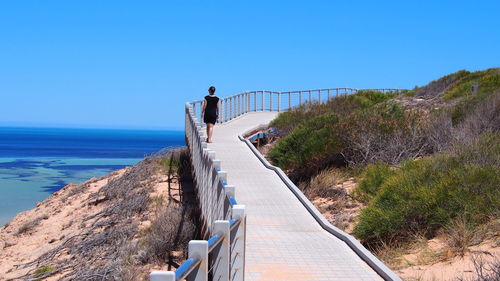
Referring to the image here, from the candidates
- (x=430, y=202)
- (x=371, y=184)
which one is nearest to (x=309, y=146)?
(x=371, y=184)

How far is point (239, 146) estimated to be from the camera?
835 inches

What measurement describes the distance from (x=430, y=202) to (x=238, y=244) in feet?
15.9

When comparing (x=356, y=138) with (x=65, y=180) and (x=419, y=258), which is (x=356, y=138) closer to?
(x=419, y=258)

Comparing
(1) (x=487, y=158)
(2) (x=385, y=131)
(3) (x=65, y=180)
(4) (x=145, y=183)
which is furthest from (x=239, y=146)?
(3) (x=65, y=180)

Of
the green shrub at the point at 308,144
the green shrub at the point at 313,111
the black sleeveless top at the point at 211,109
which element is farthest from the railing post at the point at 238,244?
the green shrub at the point at 313,111

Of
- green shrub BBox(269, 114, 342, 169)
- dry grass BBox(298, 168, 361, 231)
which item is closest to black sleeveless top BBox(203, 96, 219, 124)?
green shrub BBox(269, 114, 342, 169)

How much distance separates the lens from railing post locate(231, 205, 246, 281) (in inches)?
245

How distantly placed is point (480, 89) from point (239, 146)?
9.69m

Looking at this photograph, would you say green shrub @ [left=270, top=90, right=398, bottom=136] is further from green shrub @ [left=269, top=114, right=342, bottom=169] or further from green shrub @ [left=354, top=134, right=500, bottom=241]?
green shrub @ [left=354, top=134, right=500, bottom=241]

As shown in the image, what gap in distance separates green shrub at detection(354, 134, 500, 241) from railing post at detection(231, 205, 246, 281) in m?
4.29

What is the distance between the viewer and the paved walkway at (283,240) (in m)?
8.24

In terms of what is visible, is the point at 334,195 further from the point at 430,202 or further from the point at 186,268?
the point at 186,268

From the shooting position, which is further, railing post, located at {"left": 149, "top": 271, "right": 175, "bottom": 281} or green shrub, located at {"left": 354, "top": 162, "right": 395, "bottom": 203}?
green shrub, located at {"left": 354, "top": 162, "right": 395, "bottom": 203}

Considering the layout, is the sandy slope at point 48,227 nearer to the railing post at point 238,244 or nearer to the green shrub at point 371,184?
the green shrub at point 371,184
